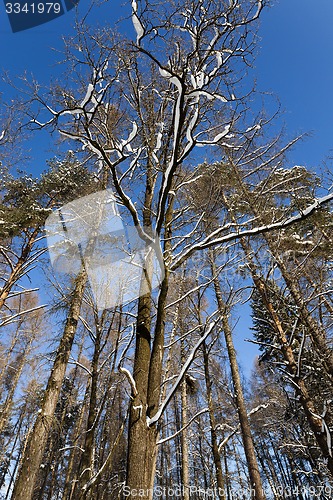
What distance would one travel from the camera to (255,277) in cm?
594

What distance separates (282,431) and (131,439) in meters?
19.1

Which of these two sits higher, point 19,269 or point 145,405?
point 19,269

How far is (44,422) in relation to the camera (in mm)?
4797

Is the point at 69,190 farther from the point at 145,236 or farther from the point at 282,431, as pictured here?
the point at 282,431
